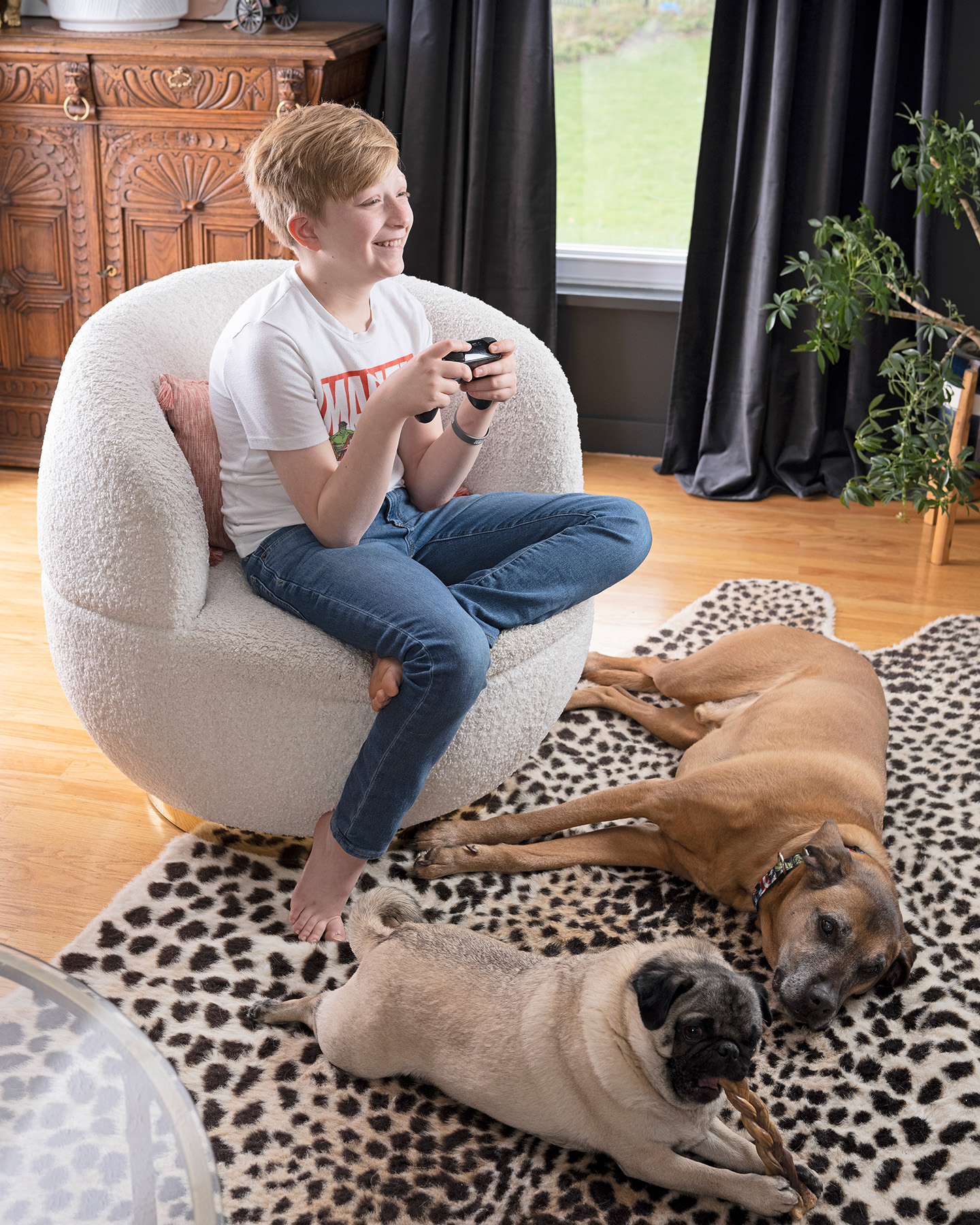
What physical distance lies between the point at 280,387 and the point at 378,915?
0.86m

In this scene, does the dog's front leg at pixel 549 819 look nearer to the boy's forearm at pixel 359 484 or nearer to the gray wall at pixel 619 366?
the boy's forearm at pixel 359 484

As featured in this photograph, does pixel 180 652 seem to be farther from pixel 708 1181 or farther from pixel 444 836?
pixel 708 1181

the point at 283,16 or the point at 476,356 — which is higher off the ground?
the point at 283,16

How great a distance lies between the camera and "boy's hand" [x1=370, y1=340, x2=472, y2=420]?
1733 mm

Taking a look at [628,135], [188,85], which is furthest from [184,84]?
[628,135]

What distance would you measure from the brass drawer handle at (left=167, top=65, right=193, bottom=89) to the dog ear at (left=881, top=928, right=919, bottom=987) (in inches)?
119

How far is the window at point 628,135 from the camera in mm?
3920

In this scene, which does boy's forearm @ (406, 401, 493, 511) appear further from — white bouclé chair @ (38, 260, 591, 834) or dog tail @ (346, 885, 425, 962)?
dog tail @ (346, 885, 425, 962)

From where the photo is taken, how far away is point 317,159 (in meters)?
1.84

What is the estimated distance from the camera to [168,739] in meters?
1.90

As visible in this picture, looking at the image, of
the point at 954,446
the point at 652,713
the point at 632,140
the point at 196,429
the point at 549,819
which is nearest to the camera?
the point at 196,429

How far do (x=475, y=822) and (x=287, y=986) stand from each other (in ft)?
1.62

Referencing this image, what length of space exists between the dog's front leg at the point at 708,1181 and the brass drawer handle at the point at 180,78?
3.12 m

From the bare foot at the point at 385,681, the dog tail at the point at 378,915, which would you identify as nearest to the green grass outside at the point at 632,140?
the bare foot at the point at 385,681
